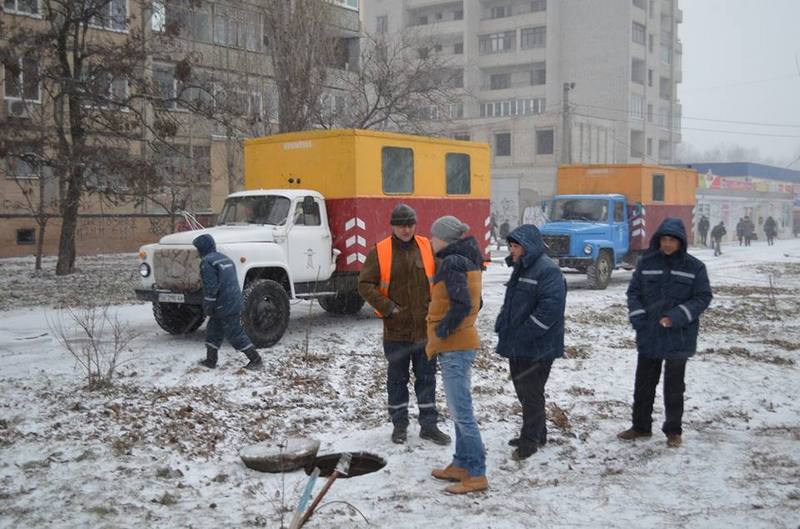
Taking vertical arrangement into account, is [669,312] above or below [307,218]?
below

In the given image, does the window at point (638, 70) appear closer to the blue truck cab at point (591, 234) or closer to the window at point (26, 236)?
the blue truck cab at point (591, 234)

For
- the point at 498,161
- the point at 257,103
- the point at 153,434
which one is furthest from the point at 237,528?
the point at 498,161

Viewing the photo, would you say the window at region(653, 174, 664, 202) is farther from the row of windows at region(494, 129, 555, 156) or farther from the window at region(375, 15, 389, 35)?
the window at region(375, 15, 389, 35)

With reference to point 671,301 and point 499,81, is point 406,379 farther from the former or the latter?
point 499,81

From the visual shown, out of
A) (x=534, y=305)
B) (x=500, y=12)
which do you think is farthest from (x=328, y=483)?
(x=500, y=12)

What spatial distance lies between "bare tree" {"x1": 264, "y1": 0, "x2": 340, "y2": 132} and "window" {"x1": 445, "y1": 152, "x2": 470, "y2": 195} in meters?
11.7

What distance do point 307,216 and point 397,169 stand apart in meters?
1.89

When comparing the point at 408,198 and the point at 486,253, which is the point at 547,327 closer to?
the point at 408,198

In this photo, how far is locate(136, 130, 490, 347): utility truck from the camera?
→ 11156mm

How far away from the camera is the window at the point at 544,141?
59.0m

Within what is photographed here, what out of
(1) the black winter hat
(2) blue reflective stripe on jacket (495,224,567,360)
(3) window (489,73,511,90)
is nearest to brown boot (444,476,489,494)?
(2) blue reflective stripe on jacket (495,224,567,360)

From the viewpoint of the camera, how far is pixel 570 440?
6949mm

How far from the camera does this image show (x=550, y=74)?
6975cm

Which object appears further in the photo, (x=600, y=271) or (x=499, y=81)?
(x=499, y=81)
